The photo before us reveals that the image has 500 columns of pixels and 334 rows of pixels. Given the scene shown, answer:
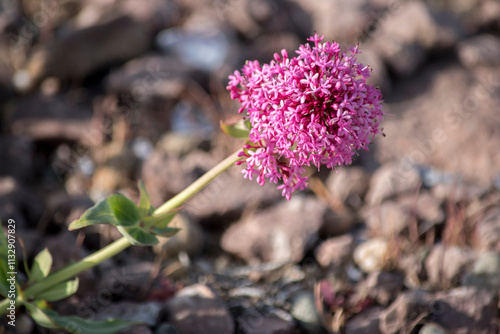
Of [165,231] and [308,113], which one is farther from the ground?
[308,113]

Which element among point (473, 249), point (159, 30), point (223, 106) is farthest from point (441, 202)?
point (159, 30)

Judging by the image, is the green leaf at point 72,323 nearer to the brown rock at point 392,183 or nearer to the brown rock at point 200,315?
the brown rock at point 200,315

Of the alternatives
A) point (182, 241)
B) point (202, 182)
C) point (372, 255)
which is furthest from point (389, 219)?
point (202, 182)

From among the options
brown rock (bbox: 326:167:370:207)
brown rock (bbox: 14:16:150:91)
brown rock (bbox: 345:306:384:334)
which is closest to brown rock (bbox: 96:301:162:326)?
brown rock (bbox: 345:306:384:334)

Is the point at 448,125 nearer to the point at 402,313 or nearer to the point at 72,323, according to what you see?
the point at 402,313

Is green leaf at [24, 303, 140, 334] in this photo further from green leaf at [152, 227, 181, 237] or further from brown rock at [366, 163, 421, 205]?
brown rock at [366, 163, 421, 205]

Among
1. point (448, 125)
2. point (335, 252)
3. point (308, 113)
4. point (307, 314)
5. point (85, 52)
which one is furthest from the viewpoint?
point (85, 52)

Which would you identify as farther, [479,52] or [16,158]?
[479,52]

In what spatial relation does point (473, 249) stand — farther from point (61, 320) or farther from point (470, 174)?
point (61, 320)
